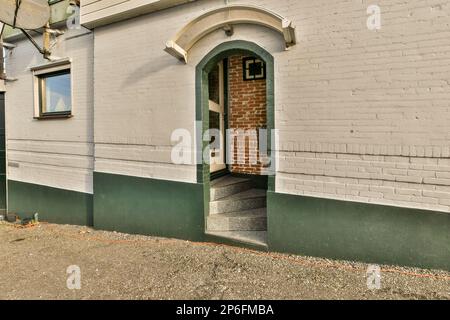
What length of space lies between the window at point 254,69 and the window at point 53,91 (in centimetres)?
405

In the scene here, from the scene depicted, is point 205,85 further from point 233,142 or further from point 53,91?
point 53,91

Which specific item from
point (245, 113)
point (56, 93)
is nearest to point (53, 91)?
point (56, 93)

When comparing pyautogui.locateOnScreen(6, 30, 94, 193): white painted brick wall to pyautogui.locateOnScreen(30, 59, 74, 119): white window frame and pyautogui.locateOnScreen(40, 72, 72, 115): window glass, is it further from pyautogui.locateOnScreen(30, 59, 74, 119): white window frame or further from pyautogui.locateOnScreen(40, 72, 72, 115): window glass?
pyautogui.locateOnScreen(40, 72, 72, 115): window glass

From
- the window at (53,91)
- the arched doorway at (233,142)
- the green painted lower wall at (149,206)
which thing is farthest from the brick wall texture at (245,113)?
the window at (53,91)

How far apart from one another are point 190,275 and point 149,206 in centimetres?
196

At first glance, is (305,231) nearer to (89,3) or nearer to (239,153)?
(239,153)

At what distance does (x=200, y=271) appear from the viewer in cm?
364

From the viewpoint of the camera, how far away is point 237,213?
4.94 meters

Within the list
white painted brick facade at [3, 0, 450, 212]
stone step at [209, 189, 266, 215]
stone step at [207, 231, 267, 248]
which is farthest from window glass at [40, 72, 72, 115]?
stone step at [207, 231, 267, 248]

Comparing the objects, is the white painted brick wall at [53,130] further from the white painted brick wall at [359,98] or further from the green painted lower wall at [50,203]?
the white painted brick wall at [359,98]

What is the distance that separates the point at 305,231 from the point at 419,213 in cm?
139

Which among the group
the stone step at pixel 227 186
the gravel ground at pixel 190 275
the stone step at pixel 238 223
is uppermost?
the stone step at pixel 227 186

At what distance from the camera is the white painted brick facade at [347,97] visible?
10.6 ft
